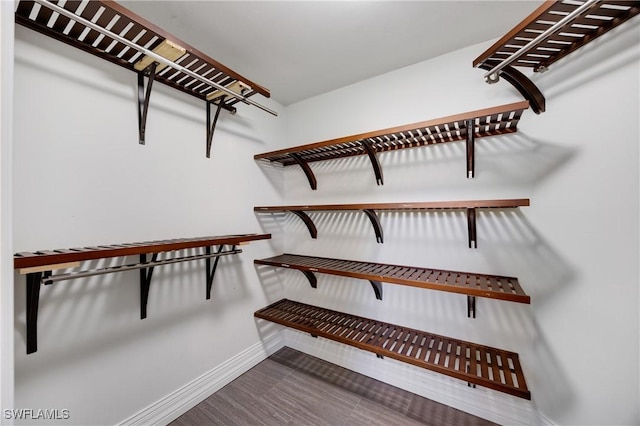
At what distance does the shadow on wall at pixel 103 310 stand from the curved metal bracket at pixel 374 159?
1366mm

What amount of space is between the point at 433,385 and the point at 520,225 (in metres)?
1.15

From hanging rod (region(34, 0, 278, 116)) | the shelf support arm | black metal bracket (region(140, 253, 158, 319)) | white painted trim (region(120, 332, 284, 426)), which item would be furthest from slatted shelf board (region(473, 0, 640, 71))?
white painted trim (region(120, 332, 284, 426))

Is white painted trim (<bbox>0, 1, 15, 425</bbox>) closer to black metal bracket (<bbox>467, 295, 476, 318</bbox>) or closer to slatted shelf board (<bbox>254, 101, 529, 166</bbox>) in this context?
slatted shelf board (<bbox>254, 101, 529, 166</bbox>)

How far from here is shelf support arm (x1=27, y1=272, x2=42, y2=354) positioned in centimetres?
96

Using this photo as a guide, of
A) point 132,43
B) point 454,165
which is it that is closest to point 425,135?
point 454,165

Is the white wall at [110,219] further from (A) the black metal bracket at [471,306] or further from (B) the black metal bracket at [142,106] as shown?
(A) the black metal bracket at [471,306]

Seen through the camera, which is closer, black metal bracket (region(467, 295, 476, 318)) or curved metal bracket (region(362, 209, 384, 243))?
black metal bracket (region(467, 295, 476, 318))

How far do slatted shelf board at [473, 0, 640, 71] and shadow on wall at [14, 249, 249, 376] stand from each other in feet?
6.48

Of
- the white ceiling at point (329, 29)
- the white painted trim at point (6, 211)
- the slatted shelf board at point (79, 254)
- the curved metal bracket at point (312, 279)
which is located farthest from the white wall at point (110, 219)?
the curved metal bracket at point (312, 279)

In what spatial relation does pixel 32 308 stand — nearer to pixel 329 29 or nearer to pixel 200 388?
pixel 200 388

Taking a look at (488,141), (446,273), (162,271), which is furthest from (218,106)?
(446,273)

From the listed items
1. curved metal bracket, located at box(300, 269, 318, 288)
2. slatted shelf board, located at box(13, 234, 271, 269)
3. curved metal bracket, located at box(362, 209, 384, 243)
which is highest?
curved metal bracket, located at box(362, 209, 384, 243)

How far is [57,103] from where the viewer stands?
1.10 metres

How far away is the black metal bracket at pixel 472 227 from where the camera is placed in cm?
141
